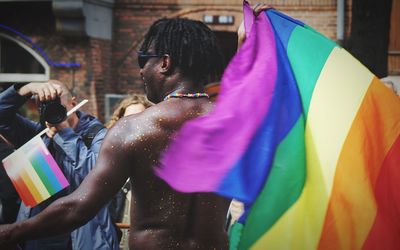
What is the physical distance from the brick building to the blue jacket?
19.7ft

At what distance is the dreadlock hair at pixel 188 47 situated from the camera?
7.72ft

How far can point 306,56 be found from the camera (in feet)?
7.79

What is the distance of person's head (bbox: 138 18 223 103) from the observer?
2.34 meters

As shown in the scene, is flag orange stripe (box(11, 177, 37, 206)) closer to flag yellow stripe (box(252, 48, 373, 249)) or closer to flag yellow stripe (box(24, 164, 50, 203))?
flag yellow stripe (box(24, 164, 50, 203))

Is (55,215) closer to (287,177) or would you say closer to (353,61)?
(287,177)

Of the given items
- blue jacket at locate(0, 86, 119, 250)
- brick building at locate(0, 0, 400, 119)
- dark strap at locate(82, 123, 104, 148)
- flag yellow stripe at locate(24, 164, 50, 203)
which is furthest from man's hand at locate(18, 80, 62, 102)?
brick building at locate(0, 0, 400, 119)

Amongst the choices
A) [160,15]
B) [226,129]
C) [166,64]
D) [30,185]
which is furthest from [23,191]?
[160,15]

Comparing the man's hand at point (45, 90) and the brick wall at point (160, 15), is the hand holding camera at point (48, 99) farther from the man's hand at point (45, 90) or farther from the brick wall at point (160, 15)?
the brick wall at point (160, 15)

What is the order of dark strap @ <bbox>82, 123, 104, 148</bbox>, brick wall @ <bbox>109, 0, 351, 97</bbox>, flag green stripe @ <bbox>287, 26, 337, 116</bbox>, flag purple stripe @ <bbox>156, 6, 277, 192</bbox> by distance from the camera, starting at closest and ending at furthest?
flag purple stripe @ <bbox>156, 6, 277, 192</bbox> < flag green stripe @ <bbox>287, 26, 337, 116</bbox> < dark strap @ <bbox>82, 123, 104, 148</bbox> < brick wall @ <bbox>109, 0, 351, 97</bbox>

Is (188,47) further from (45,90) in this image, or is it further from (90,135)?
(90,135)

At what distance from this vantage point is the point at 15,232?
2.06 m

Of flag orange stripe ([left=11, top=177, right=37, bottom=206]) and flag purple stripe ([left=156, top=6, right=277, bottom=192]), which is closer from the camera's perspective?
flag purple stripe ([left=156, top=6, right=277, bottom=192])

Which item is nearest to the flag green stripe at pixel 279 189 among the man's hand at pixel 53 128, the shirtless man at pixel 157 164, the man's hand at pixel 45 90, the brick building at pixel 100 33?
the shirtless man at pixel 157 164

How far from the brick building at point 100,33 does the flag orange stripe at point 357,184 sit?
7.39m
